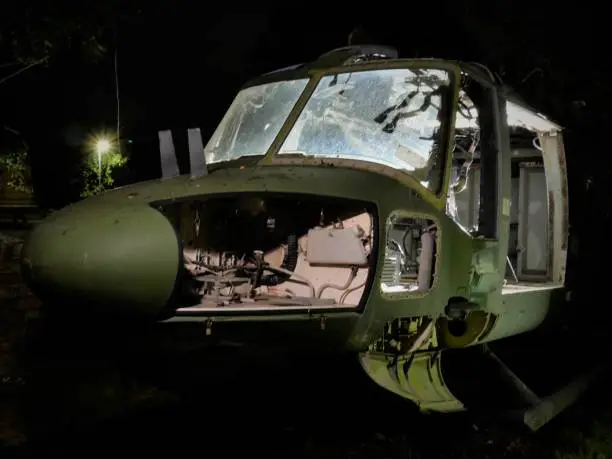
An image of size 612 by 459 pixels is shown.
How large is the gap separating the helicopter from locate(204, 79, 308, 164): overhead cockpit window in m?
0.02

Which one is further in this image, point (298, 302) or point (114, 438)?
point (114, 438)

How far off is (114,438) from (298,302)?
221cm

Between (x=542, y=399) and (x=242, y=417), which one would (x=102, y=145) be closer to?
(x=242, y=417)

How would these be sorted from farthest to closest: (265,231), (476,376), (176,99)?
(176,99) → (476,376) → (265,231)

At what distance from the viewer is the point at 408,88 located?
5.39 m

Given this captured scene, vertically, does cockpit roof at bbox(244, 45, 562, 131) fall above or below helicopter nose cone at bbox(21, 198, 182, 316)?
above

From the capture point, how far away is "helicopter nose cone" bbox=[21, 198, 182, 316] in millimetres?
3469

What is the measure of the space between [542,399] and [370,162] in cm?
277

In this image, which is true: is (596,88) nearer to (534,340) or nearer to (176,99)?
(534,340)

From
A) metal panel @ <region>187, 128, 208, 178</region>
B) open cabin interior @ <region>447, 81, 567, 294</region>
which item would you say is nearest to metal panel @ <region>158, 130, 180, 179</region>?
metal panel @ <region>187, 128, 208, 178</region>

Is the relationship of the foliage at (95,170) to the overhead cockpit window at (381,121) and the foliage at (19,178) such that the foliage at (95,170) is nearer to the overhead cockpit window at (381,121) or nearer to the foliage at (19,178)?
the foliage at (19,178)

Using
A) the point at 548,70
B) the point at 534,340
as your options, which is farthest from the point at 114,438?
the point at 548,70

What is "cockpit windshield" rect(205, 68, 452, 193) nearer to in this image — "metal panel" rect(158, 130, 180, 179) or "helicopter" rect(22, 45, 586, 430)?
"helicopter" rect(22, 45, 586, 430)

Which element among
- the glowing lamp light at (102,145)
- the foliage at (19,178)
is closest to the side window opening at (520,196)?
the glowing lamp light at (102,145)
